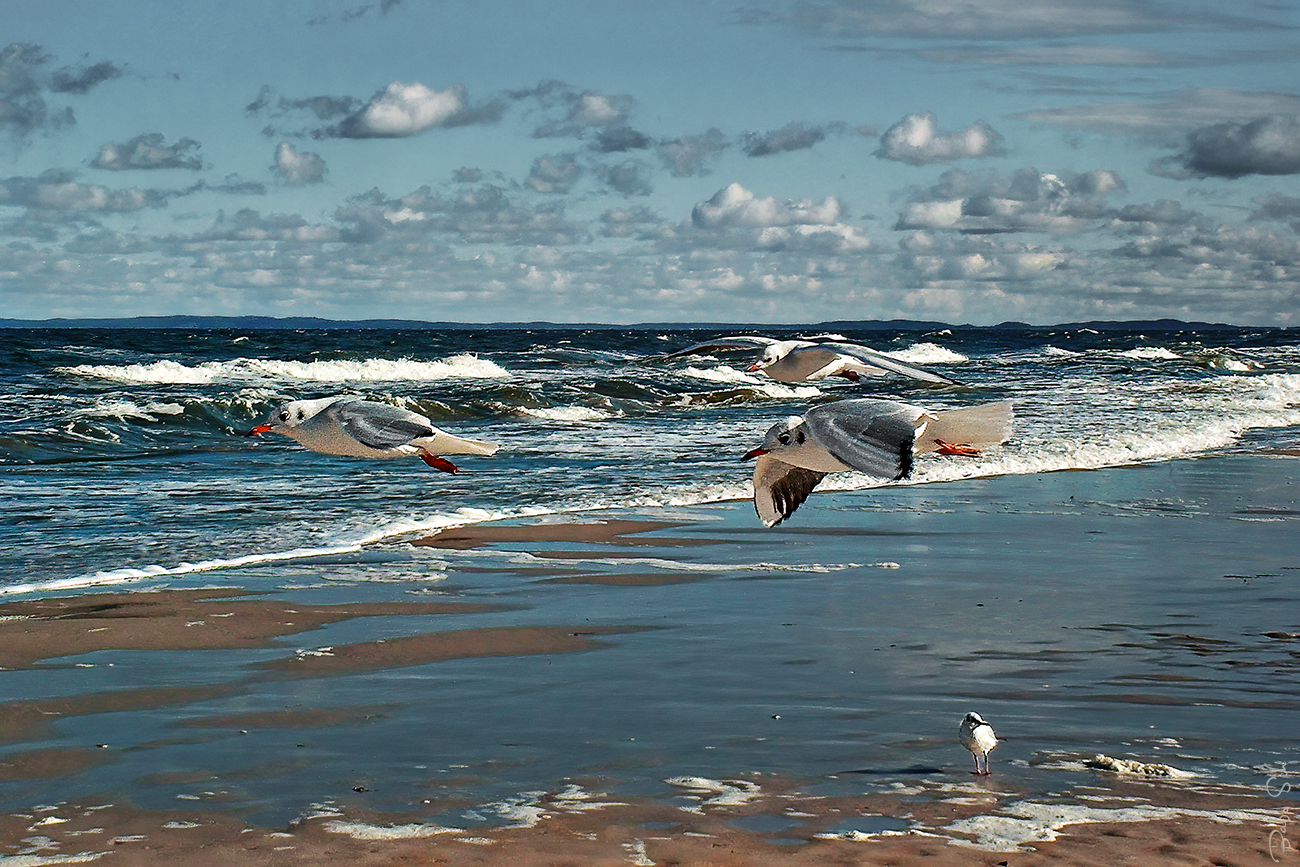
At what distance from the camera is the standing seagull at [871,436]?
4973 millimetres

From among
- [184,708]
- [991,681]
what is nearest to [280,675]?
[184,708]

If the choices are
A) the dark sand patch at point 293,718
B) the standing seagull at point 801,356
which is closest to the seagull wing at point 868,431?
the standing seagull at point 801,356

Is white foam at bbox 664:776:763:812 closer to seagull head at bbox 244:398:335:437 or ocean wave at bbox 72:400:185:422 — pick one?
seagull head at bbox 244:398:335:437

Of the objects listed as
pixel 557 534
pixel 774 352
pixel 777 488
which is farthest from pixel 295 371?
pixel 777 488

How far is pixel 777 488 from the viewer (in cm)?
603

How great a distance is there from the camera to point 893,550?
10609 mm

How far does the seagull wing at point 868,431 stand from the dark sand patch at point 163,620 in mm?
3691

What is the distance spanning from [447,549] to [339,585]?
63.2 inches

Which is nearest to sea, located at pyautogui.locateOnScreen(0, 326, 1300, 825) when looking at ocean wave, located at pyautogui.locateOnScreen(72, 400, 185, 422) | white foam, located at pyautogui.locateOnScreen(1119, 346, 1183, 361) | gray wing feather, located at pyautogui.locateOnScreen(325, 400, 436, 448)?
ocean wave, located at pyautogui.locateOnScreen(72, 400, 185, 422)

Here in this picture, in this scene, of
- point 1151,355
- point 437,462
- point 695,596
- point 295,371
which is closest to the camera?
point 437,462

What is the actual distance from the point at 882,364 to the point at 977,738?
245 centimetres

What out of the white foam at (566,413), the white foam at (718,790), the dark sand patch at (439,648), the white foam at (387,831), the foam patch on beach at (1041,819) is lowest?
the dark sand patch at (439,648)

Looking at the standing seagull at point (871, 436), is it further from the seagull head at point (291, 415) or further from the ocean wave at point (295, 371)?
the ocean wave at point (295, 371)

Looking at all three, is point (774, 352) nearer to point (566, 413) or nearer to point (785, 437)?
point (785, 437)
